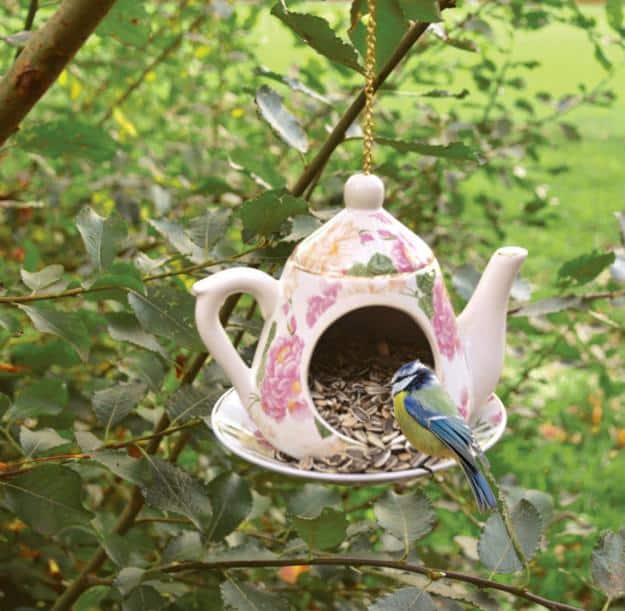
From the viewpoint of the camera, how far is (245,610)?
1.22m

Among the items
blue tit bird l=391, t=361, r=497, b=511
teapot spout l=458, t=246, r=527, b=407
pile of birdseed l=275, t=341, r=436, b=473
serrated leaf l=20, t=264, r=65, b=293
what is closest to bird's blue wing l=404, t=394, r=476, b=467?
blue tit bird l=391, t=361, r=497, b=511

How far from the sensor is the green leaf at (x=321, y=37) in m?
1.11

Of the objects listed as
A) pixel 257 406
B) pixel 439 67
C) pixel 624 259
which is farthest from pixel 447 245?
pixel 257 406

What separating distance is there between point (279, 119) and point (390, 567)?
637 mm

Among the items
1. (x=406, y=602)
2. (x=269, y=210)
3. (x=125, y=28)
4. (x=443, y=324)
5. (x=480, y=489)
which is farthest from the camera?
(x=125, y=28)

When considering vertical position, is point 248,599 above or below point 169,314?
below

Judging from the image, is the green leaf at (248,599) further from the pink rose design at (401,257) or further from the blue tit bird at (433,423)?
the pink rose design at (401,257)

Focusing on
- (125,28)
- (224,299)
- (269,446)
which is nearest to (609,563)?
(269,446)

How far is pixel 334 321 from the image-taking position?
119 cm

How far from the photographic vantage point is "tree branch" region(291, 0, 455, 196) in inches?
51.2

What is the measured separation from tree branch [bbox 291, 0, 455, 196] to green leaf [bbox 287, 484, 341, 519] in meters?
0.41

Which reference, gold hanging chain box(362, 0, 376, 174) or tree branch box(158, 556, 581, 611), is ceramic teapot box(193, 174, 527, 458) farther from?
tree branch box(158, 556, 581, 611)

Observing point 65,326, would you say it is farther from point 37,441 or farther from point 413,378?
point 413,378

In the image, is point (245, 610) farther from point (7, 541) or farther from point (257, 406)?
point (7, 541)
